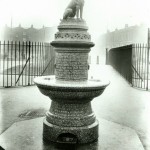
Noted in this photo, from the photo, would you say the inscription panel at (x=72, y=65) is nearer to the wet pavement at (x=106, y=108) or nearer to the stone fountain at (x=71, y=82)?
the stone fountain at (x=71, y=82)

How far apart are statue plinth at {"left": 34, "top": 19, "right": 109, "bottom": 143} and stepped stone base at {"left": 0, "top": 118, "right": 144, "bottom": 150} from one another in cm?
23

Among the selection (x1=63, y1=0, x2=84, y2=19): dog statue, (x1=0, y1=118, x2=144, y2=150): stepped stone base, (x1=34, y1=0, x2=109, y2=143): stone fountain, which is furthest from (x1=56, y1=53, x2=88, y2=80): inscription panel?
(x1=0, y1=118, x2=144, y2=150): stepped stone base

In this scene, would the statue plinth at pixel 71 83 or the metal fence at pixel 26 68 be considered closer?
the statue plinth at pixel 71 83

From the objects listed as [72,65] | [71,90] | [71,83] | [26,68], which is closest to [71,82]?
[71,83]

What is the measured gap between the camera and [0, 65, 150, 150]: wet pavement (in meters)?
6.89

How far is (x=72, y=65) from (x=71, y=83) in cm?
41

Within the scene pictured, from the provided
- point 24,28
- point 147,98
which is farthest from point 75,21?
point 24,28

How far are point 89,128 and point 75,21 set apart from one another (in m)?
2.17

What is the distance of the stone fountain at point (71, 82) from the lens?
5.14 m

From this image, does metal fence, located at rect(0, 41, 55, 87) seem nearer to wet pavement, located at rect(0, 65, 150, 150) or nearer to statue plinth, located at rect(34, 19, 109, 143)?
wet pavement, located at rect(0, 65, 150, 150)

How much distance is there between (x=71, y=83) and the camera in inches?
200

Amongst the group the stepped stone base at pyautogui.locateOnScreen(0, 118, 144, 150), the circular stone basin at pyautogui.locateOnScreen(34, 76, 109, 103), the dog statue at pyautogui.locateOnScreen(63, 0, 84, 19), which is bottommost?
the stepped stone base at pyautogui.locateOnScreen(0, 118, 144, 150)

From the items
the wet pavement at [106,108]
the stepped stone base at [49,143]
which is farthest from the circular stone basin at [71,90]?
the wet pavement at [106,108]

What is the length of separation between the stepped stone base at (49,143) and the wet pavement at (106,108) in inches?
11.9
